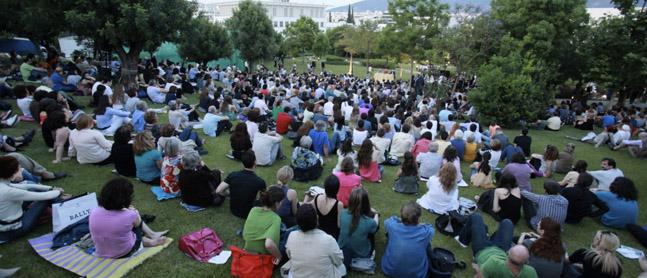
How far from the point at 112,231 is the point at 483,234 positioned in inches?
191

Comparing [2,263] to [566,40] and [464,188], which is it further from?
[566,40]

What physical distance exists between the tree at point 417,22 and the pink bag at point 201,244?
2318 cm

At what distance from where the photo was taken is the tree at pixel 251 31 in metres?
27.2

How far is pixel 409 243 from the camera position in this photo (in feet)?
14.7

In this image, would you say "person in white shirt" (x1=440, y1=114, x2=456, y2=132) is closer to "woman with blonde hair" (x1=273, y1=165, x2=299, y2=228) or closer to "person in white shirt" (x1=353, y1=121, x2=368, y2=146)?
"person in white shirt" (x1=353, y1=121, x2=368, y2=146)

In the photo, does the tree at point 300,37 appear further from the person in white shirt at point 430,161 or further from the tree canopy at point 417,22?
the person in white shirt at point 430,161

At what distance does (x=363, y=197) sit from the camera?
4570 mm

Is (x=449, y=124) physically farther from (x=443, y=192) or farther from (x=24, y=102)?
(x=24, y=102)

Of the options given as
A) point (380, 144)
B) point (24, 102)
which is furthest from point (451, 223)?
point (24, 102)

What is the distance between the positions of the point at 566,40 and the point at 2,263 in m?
25.4

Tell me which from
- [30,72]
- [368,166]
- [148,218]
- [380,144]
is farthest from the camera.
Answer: [30,72]

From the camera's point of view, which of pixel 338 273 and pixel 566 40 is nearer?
pixel 338 273

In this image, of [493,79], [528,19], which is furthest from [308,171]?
[528,19]

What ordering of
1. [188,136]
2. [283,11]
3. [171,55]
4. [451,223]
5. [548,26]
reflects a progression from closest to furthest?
[451,223] → [188,136] → [548,26] → [171,55] → [283,11]
